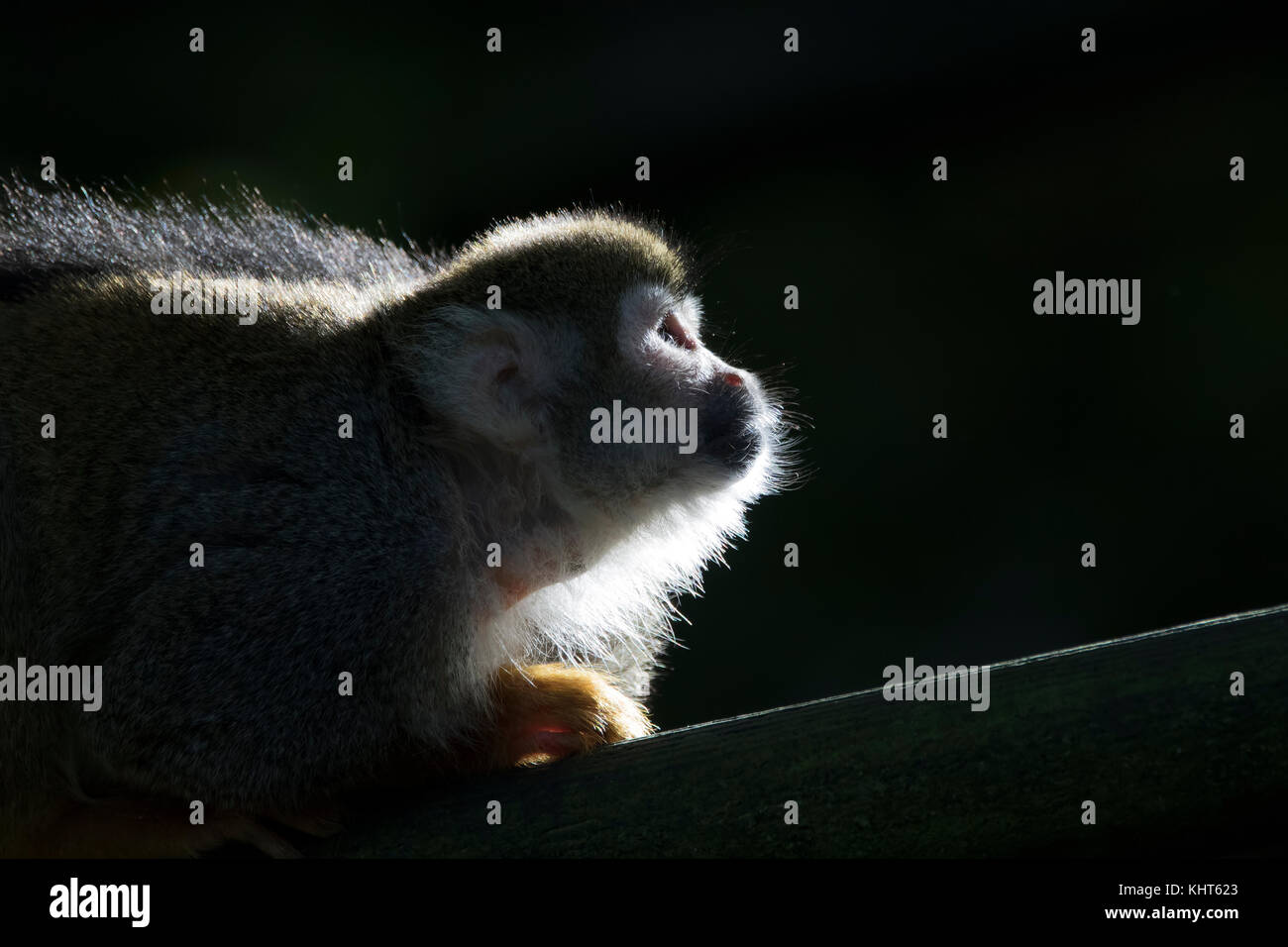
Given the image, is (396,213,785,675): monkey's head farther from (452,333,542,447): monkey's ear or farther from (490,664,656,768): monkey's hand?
(490,664,656,768): monkey's hand

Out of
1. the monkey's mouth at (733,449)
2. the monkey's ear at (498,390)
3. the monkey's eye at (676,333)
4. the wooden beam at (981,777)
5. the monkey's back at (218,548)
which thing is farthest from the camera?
the monkey's eye at (676,333)

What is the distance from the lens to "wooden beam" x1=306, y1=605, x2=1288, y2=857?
2379 mm

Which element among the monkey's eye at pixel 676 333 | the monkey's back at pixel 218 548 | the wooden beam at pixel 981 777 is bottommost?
the wooden beam at pixel 981 777

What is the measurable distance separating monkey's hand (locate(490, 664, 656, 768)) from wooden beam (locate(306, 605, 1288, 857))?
30 centimetres

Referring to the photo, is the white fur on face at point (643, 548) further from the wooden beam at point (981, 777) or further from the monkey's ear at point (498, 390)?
the wooden beam at point (981, 777)

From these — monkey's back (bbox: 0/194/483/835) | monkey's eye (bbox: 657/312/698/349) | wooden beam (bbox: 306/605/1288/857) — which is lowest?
wooden beam (bbox: 306/605/1288/857)

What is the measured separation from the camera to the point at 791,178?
24.1 feet

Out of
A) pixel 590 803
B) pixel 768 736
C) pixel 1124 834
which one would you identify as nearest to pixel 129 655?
pixel 590 803

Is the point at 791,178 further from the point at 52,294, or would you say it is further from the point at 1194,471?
the point at 52,294

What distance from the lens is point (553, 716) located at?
9.76 ft

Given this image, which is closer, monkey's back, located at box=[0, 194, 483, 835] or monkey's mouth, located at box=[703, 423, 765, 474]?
monkey's back, located at box=[0, 194, 483, 835]

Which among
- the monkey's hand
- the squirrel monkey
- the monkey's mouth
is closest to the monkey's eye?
the squirrel monkey

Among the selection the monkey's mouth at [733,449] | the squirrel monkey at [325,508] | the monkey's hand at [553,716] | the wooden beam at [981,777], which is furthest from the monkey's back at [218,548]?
the monkey's mouth at [733,449]

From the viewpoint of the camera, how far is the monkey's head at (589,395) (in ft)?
10.2
